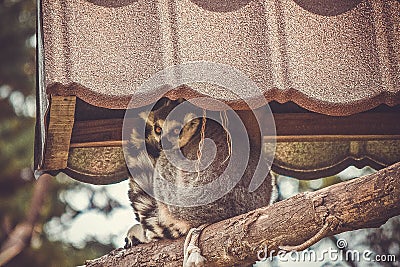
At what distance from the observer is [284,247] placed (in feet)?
6.47

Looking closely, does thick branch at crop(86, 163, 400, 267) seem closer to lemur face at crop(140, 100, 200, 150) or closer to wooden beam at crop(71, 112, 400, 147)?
lemur face at crop(140, 100, 200, 150)

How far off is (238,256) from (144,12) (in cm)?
81

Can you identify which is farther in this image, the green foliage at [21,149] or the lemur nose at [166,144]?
the green foliage at [21,149]

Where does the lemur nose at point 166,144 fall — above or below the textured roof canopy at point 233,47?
below

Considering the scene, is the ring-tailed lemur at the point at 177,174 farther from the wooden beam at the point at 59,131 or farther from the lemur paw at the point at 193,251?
the wooden beam at the point at 59,131

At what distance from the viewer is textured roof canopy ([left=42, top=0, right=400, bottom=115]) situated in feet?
6.81

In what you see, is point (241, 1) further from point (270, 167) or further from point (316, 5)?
point (270, 167)

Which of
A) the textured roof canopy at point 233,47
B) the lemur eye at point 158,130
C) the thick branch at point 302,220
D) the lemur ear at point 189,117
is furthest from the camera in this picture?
the lemur eye at point 158,130

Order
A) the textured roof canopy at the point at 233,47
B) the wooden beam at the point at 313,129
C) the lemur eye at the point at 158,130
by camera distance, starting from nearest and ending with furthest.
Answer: the textured roof canopy at the point at 233,47 → the lemur eye at the point at 158,130 → the wooden beam at the point at 313,129

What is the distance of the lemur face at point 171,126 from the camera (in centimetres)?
255

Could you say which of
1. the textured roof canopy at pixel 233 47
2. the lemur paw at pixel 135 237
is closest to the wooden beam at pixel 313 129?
the lemur paw at pixel 135 237

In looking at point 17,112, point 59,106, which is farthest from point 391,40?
point 17,112

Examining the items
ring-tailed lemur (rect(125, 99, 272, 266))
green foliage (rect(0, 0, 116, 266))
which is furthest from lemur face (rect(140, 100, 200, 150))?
green foliage (rect(0, 0, 116, 266))

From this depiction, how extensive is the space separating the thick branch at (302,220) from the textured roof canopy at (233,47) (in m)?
0.35
